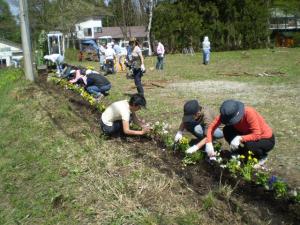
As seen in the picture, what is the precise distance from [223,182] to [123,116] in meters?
2.27

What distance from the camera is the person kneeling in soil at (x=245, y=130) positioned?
18.5 ft

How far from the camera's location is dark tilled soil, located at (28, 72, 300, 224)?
468cm

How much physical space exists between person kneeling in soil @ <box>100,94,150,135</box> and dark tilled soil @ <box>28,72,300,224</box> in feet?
0.72

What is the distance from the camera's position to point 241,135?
238 inches

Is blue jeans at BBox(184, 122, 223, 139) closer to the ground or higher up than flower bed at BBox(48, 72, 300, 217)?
higher up

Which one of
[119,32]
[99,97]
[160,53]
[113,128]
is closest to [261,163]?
[113,128]

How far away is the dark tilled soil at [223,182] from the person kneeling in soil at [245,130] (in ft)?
1.30

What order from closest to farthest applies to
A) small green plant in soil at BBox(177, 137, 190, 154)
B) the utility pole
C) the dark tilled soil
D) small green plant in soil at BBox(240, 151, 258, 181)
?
the dark tilled soil → small green plant in soil at BBox(240, 151, 258, 181) → small green plant in soil at BBox(177, 137, 190, 154) → the utility pole

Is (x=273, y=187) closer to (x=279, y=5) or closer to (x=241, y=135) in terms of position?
(x=241, y=135)

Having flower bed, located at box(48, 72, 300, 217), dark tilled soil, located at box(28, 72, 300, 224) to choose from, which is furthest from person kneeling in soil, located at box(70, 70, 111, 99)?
flower bed, located at box(48, 72, 300, 217)

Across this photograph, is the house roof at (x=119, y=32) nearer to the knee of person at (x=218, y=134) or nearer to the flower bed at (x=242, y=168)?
Result: the flower bed at (x=242, y=168)

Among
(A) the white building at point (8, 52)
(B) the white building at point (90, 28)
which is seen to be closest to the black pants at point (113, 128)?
(A) the white building at point (8, 52)

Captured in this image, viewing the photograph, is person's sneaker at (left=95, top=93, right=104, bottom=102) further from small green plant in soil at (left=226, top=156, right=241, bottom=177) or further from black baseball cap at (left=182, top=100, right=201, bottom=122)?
small green plant in soil at (left=226, top=156, right=241, bottom=177)

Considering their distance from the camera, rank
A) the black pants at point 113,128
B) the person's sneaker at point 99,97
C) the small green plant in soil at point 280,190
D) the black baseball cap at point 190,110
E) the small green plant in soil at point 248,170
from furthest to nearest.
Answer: the person's sneaker at point 99,97 → the black pants at point 113,128 → the black baseball cap at point 190,110 → the small green plant in soil at point 248,170 → the small green plant in soil at point 280,190
